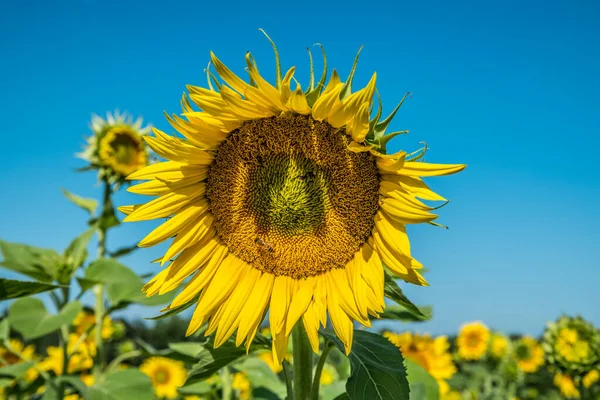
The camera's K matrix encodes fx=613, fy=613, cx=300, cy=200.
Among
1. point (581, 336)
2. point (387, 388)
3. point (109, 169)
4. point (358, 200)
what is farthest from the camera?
point (109, 169)

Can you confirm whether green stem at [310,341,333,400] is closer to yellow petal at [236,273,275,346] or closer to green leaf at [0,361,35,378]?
yellow petal at [236,273,275,346]

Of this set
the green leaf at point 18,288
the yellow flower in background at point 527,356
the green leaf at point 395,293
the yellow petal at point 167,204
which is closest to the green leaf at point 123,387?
the green leaf at point 18,288

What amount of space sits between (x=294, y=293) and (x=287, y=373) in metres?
0.31

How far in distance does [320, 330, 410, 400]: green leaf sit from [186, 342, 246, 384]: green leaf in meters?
0.44

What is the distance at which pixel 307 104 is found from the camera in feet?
6.85

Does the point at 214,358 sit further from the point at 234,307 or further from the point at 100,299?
the point at 100,299

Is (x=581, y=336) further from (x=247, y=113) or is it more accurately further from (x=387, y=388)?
(x=247, y=113)

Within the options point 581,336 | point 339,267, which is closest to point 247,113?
point 339,267

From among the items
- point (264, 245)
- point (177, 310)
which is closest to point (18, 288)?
point (177, 310)

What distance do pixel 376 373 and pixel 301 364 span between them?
323 millimetres

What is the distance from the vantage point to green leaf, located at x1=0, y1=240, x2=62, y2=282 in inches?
161

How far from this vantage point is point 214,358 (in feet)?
7.91

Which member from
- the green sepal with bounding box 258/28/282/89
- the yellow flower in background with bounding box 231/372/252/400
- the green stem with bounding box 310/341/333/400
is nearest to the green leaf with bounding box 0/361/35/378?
the yellow flower in background with bounding box 231/372/252/400

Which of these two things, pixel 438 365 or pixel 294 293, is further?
pixel 438 365
